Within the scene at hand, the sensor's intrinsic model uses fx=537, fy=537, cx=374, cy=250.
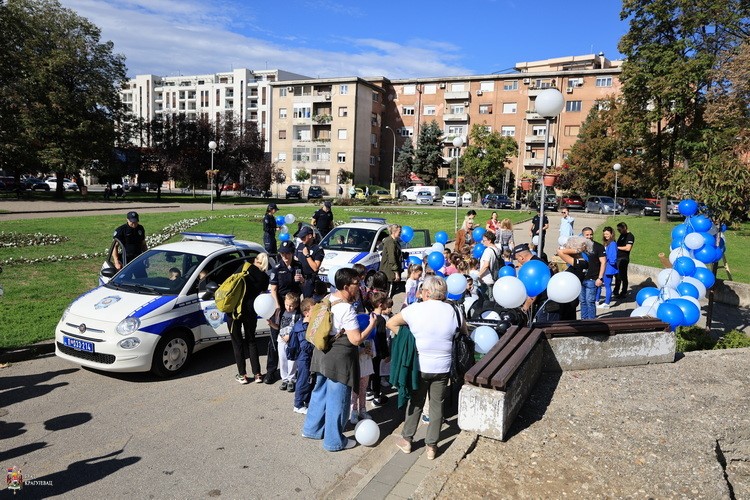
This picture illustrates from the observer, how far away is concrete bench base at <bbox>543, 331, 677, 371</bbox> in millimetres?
6750

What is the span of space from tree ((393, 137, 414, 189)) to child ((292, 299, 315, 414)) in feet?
210

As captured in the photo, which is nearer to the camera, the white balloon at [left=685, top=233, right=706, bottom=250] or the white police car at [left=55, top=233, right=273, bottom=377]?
the white police car at [left=55, top=233, right=273, bottom=377]

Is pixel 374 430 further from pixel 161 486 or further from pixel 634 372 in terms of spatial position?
pixel 634 372

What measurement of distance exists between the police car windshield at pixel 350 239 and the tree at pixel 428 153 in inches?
2291

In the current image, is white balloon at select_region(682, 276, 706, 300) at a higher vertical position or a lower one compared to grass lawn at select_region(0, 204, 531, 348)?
higher

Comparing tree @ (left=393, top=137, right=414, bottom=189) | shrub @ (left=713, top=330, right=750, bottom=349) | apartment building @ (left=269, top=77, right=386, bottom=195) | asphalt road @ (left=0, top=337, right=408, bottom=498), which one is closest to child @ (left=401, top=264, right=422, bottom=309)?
A: asphalt road @ (left=0, top=337, right=408, bottom=498)

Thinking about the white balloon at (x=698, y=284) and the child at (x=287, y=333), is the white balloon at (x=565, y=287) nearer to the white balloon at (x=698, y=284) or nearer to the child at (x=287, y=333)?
the white balloon at (x=698, y=284)

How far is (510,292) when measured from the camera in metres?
6.43

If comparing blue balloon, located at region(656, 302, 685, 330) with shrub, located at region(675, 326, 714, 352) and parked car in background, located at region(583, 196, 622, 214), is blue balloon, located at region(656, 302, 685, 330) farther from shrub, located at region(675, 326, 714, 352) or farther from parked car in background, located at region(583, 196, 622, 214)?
parked car in background, located at region(583, 196, 622, 214)

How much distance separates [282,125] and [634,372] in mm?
74315

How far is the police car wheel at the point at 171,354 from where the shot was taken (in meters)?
6.83

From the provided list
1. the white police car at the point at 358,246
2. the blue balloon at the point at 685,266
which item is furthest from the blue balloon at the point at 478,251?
the blue balloon at the point at 685,266

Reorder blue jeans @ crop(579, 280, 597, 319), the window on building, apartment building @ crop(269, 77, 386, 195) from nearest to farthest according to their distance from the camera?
blue jeans @ crop(579, 280, 597, 319) → the window on building → apartment building @ crop(269, 77, 386, 195)

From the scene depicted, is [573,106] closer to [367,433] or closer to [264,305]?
[264,305]
